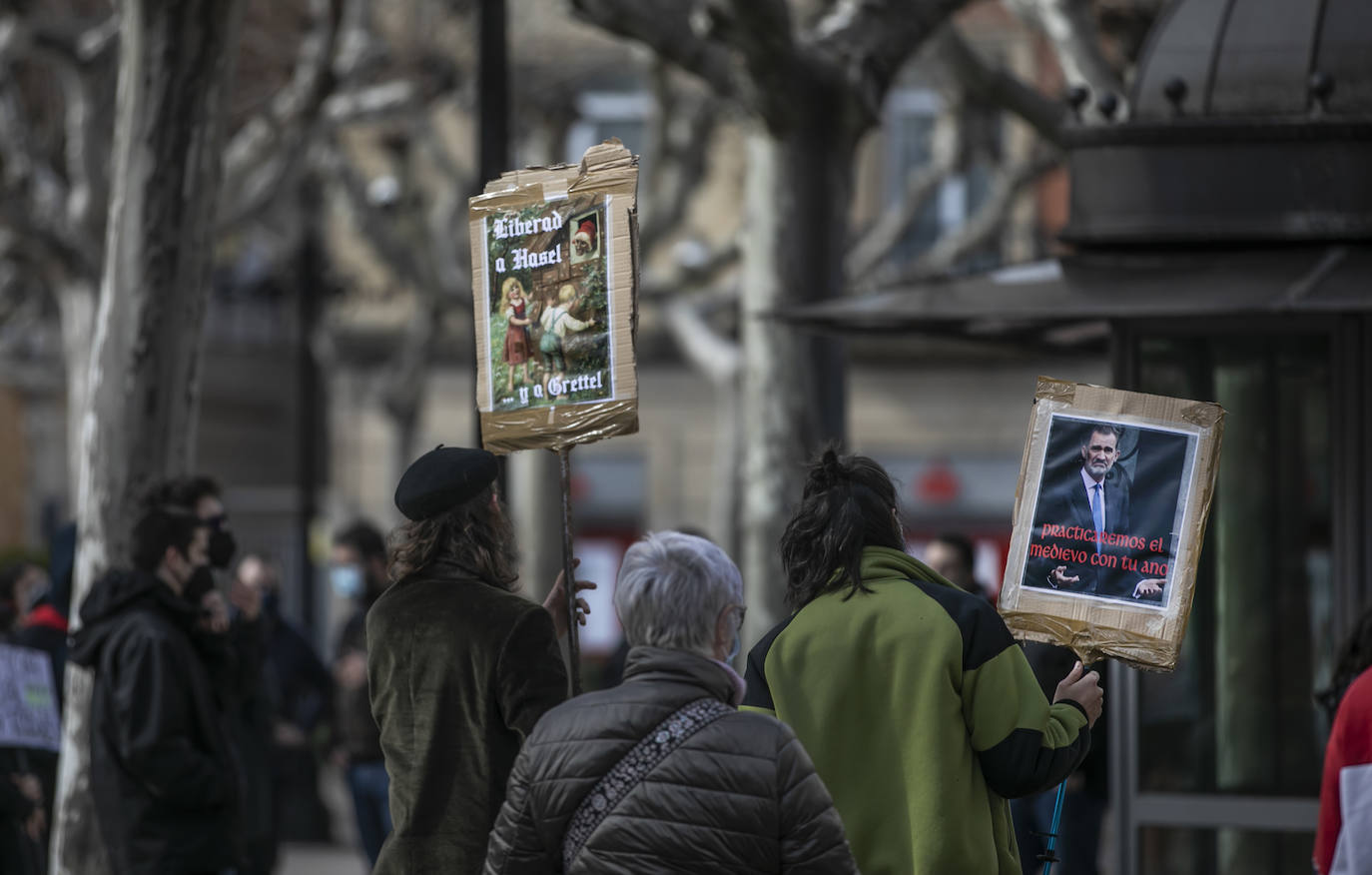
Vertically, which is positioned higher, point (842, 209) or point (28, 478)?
point (842, 209)

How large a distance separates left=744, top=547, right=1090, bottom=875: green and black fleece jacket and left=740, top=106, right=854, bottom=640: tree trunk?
225 inches

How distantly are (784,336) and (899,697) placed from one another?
20.1ft

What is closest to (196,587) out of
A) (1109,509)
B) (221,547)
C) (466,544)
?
(221,547)

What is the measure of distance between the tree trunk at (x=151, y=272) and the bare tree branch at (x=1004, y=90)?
5.16 m

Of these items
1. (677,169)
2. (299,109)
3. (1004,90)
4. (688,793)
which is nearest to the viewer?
(688,793)

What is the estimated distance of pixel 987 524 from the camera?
88.5 feet

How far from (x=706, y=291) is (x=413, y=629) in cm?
1824

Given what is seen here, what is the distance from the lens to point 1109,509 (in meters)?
4.63

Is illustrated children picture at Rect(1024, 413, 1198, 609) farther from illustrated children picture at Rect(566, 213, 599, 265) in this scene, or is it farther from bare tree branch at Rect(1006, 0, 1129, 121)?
bare tree branch at Rect(1006, 0, 1129, 121)

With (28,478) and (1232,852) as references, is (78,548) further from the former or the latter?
(28,478)

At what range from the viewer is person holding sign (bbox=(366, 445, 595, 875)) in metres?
4.57

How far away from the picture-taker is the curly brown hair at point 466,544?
468 cm

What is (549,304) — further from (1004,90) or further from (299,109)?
(299,109)

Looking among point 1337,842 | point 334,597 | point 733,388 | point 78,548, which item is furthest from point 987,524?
point 1337,842
